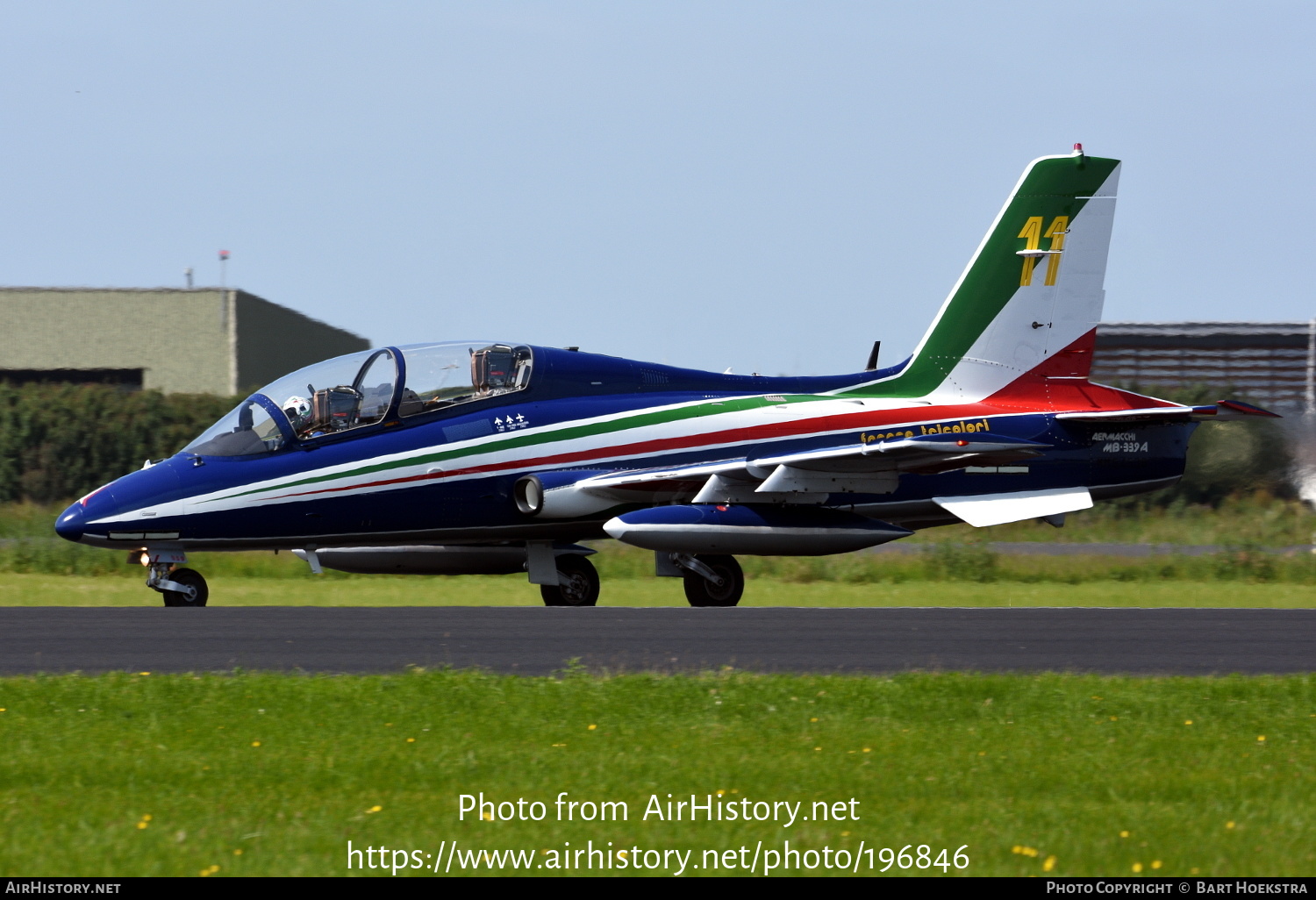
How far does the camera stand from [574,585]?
54.9 ft

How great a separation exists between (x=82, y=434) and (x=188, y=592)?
21.3 meters

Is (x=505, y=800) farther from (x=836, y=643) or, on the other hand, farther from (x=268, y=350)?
(x=268, y=350)

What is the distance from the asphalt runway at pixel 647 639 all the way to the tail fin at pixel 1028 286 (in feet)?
16.7

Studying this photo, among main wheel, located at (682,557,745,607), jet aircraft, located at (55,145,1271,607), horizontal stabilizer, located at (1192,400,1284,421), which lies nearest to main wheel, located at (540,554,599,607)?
jet aircraft, located at (55,145,1271,607)

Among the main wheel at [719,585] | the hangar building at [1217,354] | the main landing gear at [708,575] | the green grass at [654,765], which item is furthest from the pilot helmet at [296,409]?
the hangar building at [1217,354]

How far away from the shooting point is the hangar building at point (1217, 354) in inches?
1451

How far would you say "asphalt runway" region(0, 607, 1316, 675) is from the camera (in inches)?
391

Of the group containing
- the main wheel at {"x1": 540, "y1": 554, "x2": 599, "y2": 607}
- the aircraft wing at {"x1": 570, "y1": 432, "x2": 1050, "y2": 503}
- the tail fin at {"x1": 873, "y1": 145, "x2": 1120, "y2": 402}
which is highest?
the tail fin at {"x1": 873, "y1": 145, "x2": 1120, "y2": 402}

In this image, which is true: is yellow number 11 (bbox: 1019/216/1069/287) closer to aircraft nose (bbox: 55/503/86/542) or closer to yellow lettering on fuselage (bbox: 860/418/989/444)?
yellow lettering on fuselage (bbox: 860/418/989/444)

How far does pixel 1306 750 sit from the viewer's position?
285 inches

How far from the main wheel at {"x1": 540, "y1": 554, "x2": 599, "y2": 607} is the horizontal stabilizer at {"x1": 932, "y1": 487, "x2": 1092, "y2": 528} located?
13.6ft

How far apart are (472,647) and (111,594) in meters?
10.0

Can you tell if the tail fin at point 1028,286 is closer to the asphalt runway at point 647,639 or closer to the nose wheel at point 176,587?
the asphalt runway at point 647,639

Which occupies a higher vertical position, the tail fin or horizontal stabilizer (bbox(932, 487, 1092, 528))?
the tail fin
